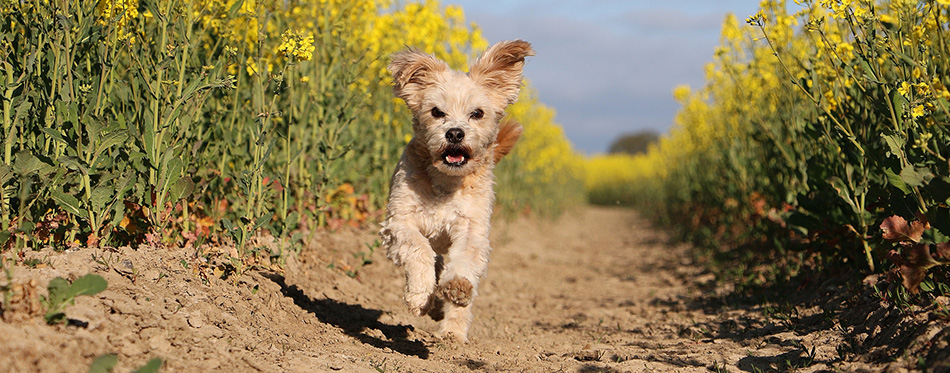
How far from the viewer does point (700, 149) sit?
48.7ft

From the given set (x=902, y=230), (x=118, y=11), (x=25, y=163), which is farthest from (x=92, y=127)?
(x=902, y=230)

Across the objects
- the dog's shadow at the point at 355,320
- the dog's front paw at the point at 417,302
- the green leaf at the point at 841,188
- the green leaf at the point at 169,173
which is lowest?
the dog's shadow at the point at 355,320

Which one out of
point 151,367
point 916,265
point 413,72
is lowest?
point 151,367

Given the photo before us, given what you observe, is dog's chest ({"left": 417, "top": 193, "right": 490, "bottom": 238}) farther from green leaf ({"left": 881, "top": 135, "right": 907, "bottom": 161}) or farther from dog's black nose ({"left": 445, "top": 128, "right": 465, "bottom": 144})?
green leaf ({"left": 881, "top": 135, "right": 907, "bottom": 161})

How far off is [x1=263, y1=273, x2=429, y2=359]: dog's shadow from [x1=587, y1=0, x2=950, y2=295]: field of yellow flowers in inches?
115

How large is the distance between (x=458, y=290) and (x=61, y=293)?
6.10 feet

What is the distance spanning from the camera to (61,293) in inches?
114

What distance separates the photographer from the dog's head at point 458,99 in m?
4.31

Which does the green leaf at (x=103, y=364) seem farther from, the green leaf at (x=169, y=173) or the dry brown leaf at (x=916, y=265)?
the dry brown leaf at (x=916, y=265)

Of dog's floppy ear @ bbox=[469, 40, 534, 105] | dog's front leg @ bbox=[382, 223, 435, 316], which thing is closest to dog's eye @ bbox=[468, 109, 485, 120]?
dog's floppy ear @ bbox=[469, 40, 534, 105]

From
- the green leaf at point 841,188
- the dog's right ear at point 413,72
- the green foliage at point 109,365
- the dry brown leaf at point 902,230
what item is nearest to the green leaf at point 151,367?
the green foliage at point 109,365

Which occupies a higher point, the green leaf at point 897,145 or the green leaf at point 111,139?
the green leaf at point 897,145

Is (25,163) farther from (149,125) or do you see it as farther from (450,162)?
(450,162)

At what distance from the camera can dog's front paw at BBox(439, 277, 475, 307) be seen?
3.68 metres
